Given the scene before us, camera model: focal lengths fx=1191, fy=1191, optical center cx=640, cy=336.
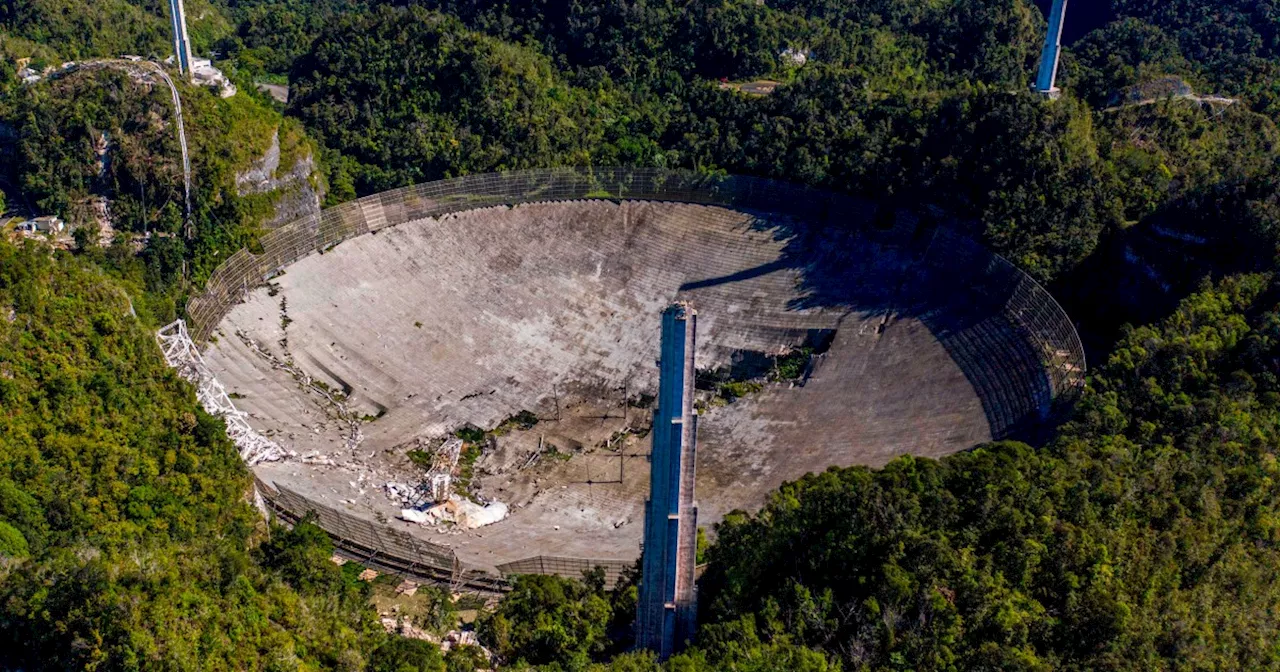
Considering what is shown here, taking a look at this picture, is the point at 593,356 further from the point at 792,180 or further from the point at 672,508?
the point at 672,508

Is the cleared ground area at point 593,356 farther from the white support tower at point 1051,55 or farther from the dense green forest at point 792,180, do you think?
the white support tower at point 1051,55

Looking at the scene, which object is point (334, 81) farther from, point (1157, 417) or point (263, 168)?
point (1157, 417)

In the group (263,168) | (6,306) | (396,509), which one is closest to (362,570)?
(396,509)

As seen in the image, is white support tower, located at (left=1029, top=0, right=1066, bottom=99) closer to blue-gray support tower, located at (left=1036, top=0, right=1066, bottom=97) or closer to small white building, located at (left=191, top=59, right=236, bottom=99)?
blue-gray support tower, located at (left=1036, top=0, right=1066, bottom=97)

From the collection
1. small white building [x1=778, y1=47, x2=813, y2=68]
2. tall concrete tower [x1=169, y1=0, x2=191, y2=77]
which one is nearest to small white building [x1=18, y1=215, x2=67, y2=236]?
tall concrete tower [x1=169, y1=0, x2=191, y2=77]

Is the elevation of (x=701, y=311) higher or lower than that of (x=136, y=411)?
higher

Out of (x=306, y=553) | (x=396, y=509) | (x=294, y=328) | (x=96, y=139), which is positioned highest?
(x=96, y=139)

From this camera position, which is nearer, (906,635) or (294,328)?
(906,635)
